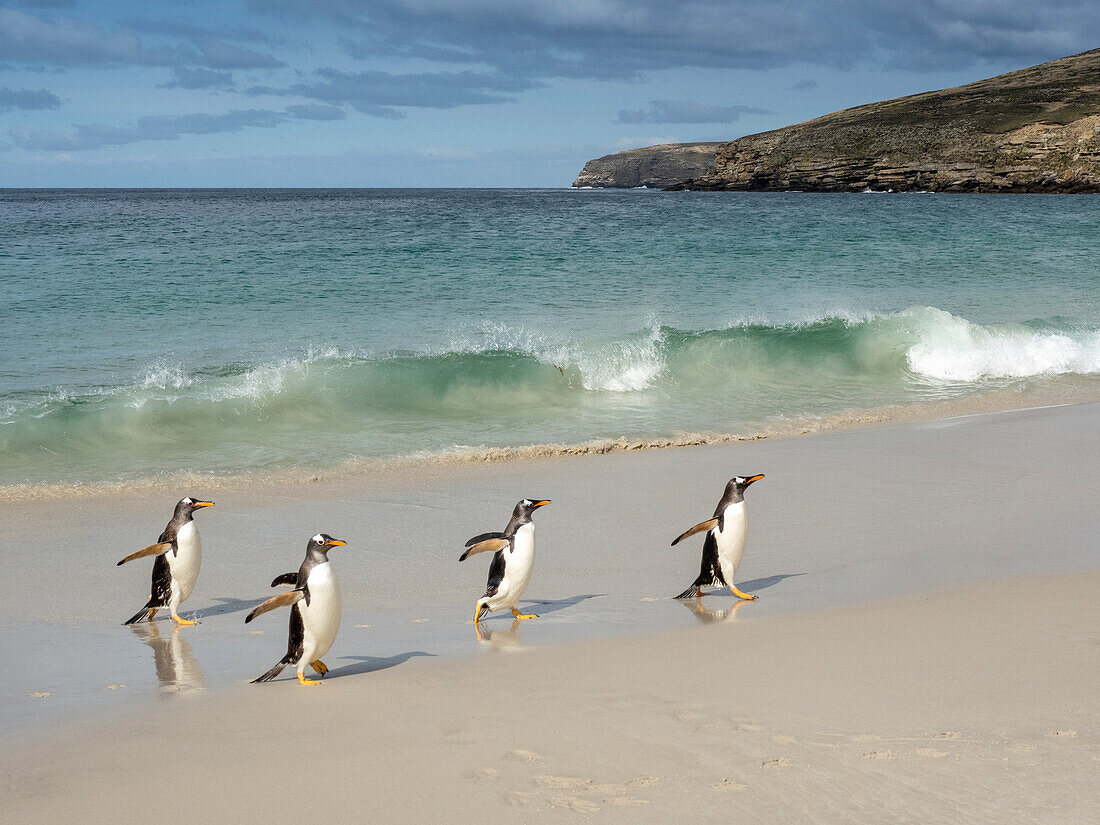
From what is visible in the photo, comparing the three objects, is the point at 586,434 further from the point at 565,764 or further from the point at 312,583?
the point at 565,764

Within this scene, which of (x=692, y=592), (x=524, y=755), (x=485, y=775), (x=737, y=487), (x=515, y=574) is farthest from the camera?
(x=737, y=487)

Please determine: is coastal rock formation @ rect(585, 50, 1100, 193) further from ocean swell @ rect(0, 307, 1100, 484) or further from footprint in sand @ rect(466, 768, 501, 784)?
footprint in sand @ rect(466, 768, 501, 784)

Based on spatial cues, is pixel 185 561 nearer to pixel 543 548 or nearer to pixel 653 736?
pixel 543 548

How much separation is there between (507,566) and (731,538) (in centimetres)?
128

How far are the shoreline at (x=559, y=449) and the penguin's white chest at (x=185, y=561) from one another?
3088mm

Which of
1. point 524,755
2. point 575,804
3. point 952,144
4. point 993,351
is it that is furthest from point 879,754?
point 952,144

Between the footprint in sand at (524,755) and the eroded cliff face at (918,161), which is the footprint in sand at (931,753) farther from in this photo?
the eroded cliff face at (918,161)

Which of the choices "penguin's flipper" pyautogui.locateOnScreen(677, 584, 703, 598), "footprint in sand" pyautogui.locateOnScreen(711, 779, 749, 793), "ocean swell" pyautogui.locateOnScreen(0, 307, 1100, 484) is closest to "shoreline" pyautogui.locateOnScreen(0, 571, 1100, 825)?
"footprint in sand" pyautogui.locateOnScreen(711, 779, 749, 793)

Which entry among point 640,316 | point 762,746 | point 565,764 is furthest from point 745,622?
point 640,316

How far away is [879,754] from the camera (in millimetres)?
3279

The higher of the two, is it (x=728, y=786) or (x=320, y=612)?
(x=320, y=612)

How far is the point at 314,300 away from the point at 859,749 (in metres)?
17.6

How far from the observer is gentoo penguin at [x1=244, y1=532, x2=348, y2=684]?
13.8 ft

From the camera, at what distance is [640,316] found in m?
18.3
